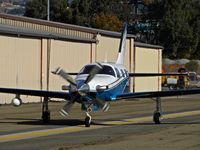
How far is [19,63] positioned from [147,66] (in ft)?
75.3

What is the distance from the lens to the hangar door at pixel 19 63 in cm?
4412

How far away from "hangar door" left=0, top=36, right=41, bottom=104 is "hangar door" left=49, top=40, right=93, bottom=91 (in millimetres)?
1824

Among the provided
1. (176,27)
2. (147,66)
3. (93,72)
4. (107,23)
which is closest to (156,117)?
(93,72)

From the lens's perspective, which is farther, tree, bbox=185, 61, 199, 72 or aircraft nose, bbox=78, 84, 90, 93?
tree, bbox=185, 61, 199, 72

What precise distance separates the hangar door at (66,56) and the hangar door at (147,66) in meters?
9.57

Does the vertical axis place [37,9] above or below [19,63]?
above

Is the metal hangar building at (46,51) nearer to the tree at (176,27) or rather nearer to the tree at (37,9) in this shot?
the tree at (176,27)

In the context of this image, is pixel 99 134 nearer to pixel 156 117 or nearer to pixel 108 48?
pixel 156 117

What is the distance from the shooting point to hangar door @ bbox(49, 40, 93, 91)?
162 feet

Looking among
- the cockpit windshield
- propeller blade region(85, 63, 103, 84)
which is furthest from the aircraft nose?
the cockpit windshield

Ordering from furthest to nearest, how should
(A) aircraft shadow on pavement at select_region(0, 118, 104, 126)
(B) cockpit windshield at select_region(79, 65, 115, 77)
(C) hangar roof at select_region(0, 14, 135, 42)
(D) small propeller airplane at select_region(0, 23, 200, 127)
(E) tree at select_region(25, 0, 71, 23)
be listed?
(E) tree at select_region(25, 0, 71, 23) < (C) hangar roof at select_region(0, 14, 135, 42) < (A) aircraft shadow on pavement at select_region(0, 118, 104, 126) < (B) cockpit windshield at select_region(79, 65, 115, 77) < (D) small propeller airplane at select_region(0, 23, 200, 127)

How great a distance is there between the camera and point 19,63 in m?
45.7

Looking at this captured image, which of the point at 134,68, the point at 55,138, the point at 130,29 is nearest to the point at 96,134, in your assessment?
the point at 55,138

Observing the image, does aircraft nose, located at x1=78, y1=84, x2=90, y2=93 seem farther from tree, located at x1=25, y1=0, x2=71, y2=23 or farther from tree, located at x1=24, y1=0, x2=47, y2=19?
tree, located at x1=24, y1=0, x2=47, y2=19
